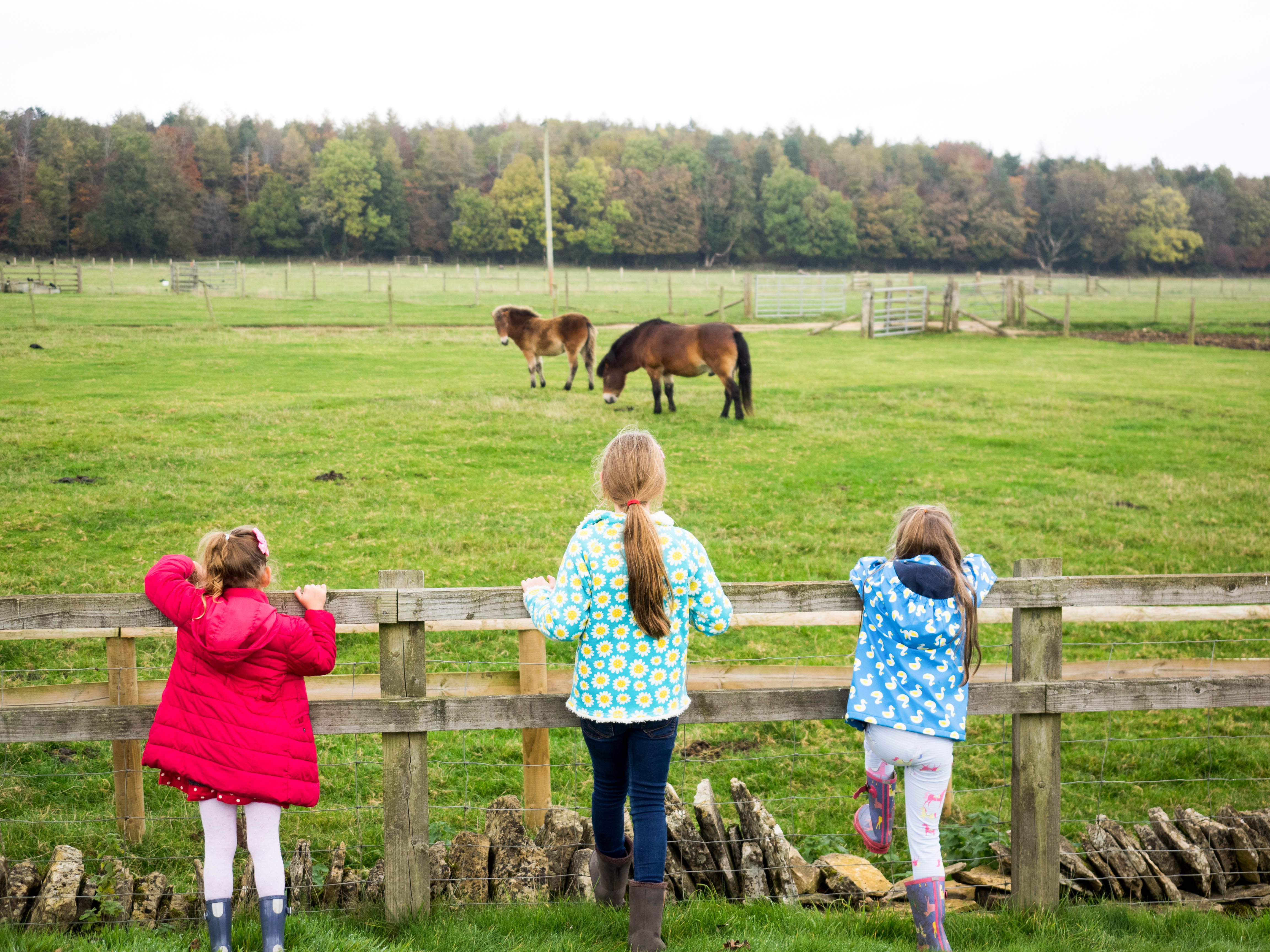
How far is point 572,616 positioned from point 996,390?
18991mm

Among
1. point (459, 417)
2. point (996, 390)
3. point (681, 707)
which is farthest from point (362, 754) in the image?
point (996, 390)

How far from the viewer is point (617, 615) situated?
2947 mm

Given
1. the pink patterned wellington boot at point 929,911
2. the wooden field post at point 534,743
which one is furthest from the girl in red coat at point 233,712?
the pink patterned wellington boot at point 929,911

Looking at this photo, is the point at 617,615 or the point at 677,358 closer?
the point at 617,615

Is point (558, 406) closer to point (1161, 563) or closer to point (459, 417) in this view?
point (459, 417)

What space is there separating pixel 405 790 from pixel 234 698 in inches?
26.2

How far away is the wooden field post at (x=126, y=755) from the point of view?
4.16 m

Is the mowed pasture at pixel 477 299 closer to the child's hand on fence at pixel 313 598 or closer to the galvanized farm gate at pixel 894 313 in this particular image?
the galvanized farm gate at pixel 894 313

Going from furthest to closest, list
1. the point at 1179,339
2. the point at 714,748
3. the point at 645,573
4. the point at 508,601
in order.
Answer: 1. the point at 1179,339
2. the point at 714,748
3. the point at 508,601
4. the point at 645,573

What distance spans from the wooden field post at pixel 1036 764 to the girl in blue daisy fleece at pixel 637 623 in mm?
1177

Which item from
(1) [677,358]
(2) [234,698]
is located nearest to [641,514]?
(2) [234,698]

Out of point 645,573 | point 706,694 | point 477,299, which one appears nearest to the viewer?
point 645,573

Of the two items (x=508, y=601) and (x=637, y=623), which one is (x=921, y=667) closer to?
(x=637, y=623)

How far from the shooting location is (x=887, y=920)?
3430mm
